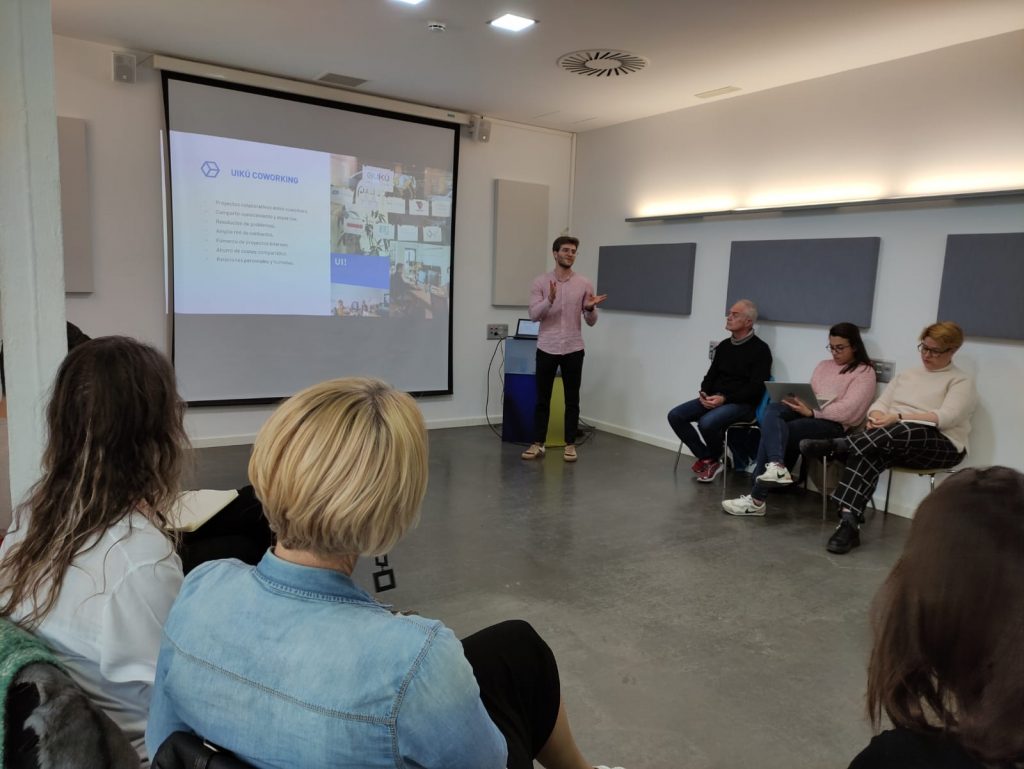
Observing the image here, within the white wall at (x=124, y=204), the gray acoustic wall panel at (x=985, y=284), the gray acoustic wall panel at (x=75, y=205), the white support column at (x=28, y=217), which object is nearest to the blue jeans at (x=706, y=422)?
the gray acoustic wall panel at (x=985, y=284)

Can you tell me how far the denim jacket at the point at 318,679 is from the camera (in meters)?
0.80

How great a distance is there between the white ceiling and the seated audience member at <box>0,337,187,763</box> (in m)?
3.11

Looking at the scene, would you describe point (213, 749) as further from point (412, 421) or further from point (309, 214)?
point (309, 214)

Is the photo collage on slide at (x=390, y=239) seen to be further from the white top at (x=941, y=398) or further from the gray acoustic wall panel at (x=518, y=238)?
the white top at (x=941, y=398)

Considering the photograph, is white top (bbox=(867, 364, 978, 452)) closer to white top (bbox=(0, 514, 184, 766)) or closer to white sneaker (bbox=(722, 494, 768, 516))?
white sneaker (bbox=(722, 494, 768, 516))

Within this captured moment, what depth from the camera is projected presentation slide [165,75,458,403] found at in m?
5.07

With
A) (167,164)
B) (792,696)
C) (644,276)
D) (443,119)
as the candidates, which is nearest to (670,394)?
(644,276)

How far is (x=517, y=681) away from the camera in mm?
1403

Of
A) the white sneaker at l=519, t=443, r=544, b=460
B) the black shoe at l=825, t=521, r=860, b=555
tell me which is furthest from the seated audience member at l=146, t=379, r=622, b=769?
the white sneaker at l=519, t=443, r=544, b=460

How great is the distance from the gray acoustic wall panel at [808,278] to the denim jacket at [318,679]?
4.34 meters

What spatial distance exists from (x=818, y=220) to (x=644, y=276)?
1616mm

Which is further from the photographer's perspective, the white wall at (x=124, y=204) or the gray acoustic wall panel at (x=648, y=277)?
the gray acoustic wall panel at (x=648, y=277)

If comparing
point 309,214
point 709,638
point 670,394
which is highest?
point 309,214

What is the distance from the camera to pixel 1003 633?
78 centimetres
